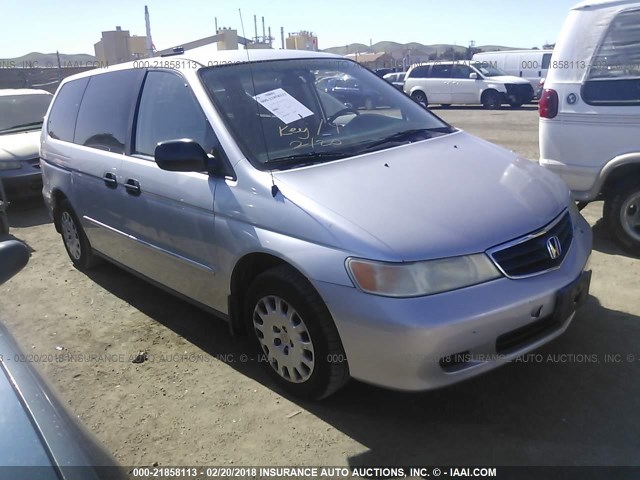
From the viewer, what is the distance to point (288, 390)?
3.14 metres

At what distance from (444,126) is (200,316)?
2.24 metres

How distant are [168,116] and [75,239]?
2.11m

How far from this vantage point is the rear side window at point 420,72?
21.7 metres

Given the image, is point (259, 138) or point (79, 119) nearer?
point (259, 138)

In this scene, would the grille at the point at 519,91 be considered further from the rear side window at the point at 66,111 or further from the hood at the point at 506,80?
the rear side window at the point at 66,111

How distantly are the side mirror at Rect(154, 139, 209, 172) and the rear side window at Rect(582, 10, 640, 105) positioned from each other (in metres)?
3.34

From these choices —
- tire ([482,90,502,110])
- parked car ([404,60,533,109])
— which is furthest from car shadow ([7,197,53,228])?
tire ([482,90,502,110])

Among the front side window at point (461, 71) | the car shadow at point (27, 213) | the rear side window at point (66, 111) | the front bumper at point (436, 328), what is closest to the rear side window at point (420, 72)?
the front side window at point (461, 71)

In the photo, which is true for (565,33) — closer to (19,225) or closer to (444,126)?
(444,126)

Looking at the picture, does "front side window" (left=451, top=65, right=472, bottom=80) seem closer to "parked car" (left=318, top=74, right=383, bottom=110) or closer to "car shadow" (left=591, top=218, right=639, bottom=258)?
"car shadow" (left=591, top=218, right=639, bottom=258)

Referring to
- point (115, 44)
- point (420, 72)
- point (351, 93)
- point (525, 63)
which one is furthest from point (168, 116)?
point (525, 63)

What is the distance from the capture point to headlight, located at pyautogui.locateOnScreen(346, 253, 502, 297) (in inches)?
99.0

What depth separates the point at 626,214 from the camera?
15.6ft

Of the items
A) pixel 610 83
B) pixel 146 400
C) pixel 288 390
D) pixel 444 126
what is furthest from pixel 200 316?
pixel 610 83
